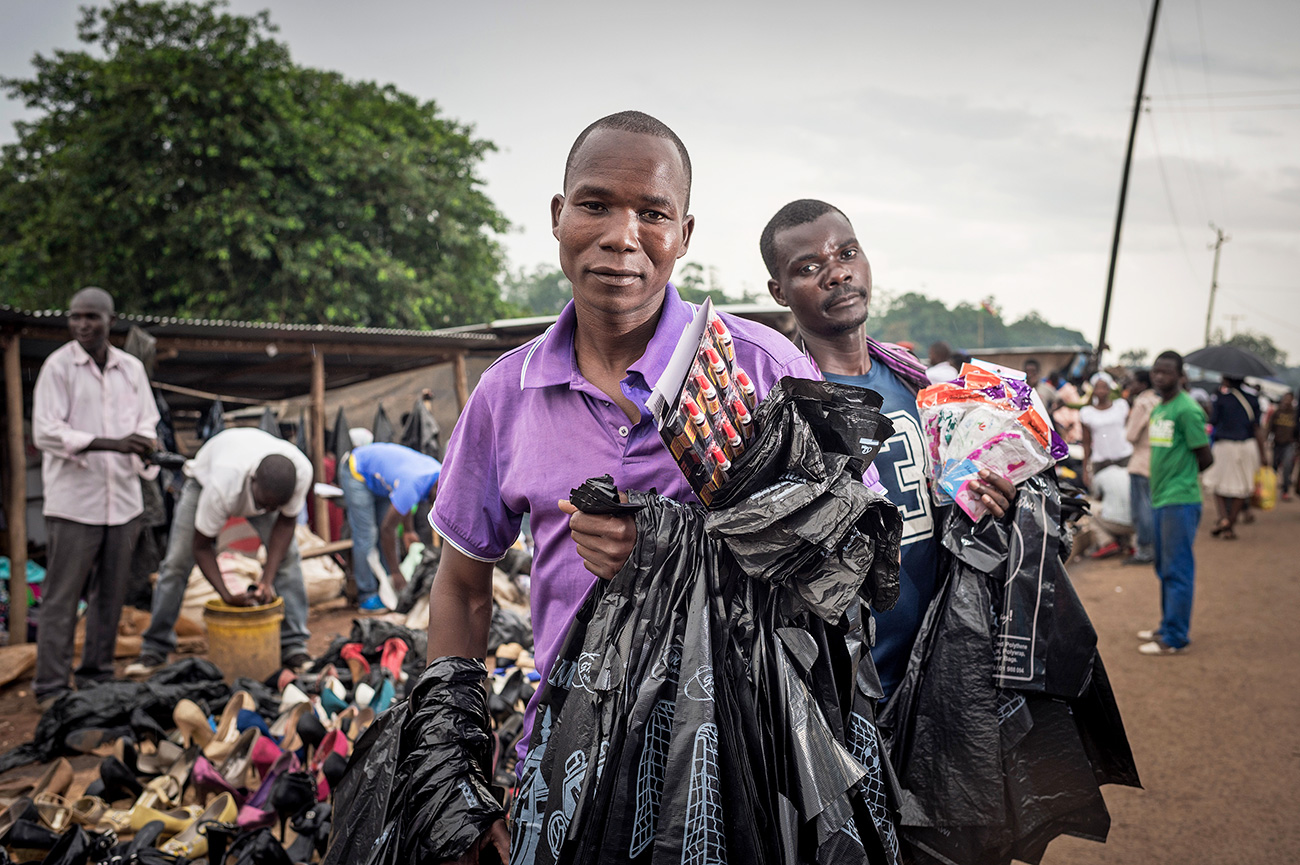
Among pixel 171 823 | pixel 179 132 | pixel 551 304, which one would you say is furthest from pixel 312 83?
pixel 551 304

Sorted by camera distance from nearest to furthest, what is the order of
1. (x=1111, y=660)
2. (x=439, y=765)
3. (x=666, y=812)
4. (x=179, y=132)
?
1. (x=666, y=812)
2. (x=439, y=765)
3. (x=1111, y=660)
4. (x=179, y=132)

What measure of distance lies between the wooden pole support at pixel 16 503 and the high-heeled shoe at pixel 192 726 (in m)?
2.83

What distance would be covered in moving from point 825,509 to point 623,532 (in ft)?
1.00

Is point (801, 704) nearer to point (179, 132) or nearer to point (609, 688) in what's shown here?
point (609, 688)

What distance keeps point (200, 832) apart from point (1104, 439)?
9.51 m

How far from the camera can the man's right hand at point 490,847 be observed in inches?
50.8

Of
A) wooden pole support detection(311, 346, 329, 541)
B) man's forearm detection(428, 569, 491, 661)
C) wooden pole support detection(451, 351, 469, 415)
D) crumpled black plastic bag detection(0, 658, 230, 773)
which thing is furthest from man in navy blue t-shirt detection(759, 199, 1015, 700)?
wooden pole support detection(451, 351, 469, 415)

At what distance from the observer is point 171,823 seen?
3.14m

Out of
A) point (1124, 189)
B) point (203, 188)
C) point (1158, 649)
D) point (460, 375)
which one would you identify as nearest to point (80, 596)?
point (460, 375)

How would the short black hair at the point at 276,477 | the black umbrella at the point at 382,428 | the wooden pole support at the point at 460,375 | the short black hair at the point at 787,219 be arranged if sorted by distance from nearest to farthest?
the short black hair at the point at 787,219 → the short black hair at the point at 276,477 → the black umbrella at the point at 382,428 → the wooden pole support at the point at 460,375

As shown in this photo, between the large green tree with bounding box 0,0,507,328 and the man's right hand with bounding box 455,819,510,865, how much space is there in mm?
15402

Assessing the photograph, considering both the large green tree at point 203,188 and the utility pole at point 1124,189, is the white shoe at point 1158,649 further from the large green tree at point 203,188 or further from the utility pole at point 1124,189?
the large green tree at point 203,188

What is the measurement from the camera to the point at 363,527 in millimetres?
7703

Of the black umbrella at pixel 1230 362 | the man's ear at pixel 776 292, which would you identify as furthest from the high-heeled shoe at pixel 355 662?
the black umbrella at pixel 1230 362
